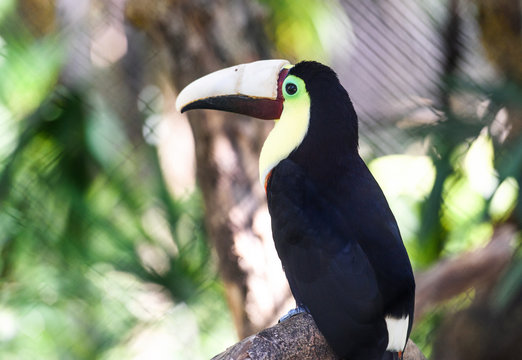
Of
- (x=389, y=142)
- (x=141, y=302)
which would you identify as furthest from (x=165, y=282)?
(x=389, y=142)

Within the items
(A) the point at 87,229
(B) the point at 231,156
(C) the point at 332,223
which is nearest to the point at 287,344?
(C) the point at 332,223

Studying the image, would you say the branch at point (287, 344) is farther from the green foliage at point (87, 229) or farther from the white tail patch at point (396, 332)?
the green foliage at point (87, 229)

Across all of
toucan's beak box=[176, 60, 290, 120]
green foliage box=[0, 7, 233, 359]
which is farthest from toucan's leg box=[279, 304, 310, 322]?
green foliage box=[0, 7, 233, 359]

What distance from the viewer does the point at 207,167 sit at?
1.76 m

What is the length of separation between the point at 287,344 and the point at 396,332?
0.49 feet

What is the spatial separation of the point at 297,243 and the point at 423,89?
0.94 metres

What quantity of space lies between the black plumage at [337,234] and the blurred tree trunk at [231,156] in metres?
0.70

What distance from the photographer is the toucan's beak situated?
1077mm

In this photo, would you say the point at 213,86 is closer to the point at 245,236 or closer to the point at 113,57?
the point at 245,236

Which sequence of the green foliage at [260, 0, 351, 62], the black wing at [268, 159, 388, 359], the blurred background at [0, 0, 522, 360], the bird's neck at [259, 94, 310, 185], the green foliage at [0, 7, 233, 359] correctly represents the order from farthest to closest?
the green foliage at [0, 7, 233, 359]
the green foliage at [260, 0, 351, 62]
the blurred background at [0, 0, 522, 360]
the bird's neck at [259, 94, 310, 185]
the black wing at [268, 159, 388, 359]

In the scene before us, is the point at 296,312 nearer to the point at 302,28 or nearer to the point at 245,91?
the point at 245,91

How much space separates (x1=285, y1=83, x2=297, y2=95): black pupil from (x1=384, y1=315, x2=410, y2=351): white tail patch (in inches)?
14.0

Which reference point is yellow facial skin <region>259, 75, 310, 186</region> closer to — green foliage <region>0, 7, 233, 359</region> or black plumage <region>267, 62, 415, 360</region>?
black plumage <region>267, 62, 415, 360</region>

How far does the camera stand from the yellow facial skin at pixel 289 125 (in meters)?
1.02
